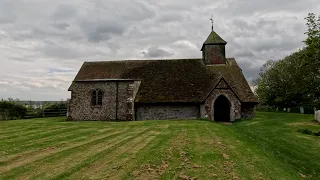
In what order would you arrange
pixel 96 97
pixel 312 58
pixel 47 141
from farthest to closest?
pixel 96 97
pixel 312 58
pixel 47 141

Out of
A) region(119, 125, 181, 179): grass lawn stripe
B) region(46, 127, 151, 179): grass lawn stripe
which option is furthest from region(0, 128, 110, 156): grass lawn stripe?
region(119, 125, 181, 179): grass lawn stripe

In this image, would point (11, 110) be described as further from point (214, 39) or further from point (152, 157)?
point (152, 157)

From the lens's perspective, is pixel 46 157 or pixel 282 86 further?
pixel 282 86

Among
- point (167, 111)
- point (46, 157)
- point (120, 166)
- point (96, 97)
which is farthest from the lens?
point (96, 97)

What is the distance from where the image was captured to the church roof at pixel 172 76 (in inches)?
1112

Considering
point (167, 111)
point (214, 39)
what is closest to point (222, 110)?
point (167, 111)

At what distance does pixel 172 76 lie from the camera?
101 feet

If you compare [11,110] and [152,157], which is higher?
[11,110]

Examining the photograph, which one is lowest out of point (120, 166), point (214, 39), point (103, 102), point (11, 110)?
point (120, 166)

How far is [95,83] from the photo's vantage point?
30.8 meters

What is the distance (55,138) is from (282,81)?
49.2m

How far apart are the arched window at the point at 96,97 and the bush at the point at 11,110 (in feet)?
30.2

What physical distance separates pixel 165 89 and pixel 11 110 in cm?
1836

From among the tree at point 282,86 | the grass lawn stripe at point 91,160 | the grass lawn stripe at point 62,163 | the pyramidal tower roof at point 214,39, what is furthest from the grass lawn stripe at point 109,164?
the tree at point 282,86
